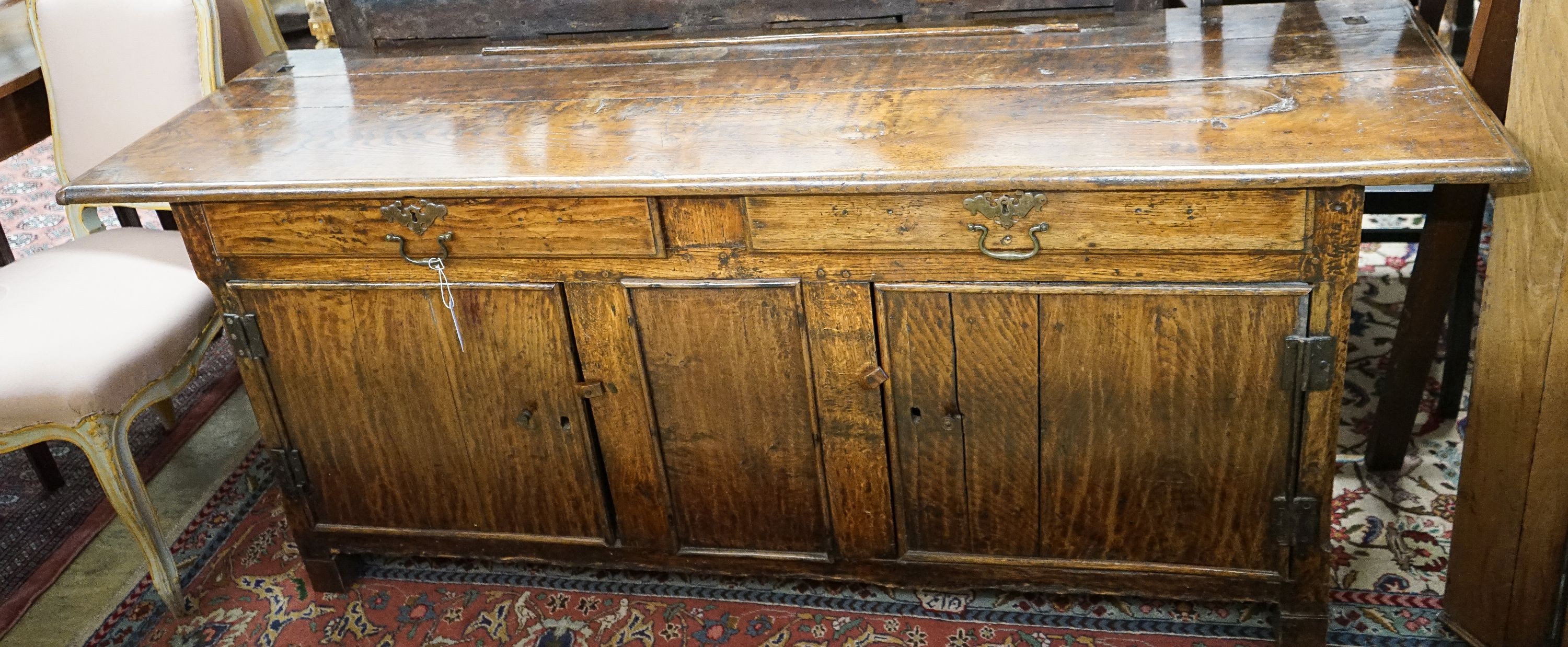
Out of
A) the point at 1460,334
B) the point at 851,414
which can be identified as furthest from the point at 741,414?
the point at 1460,334

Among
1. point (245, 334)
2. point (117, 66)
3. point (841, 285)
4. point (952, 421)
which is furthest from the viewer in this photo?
point (117, 66)

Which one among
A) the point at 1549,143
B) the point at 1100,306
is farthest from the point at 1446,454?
the point at 1100,306

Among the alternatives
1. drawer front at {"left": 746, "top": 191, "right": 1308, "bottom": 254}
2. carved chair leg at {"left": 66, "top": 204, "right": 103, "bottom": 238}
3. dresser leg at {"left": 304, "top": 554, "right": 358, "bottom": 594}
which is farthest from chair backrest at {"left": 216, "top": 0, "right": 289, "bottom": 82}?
drawer front at {"left": 746, "top": 191, "right": 1308, "bottom": 254}

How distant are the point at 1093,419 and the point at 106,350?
5.35 feet

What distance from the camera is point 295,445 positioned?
2.21m

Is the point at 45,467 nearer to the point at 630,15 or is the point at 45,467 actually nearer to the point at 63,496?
the point at 63,496

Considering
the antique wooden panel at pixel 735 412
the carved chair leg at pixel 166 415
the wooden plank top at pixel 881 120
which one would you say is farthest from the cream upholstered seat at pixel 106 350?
the antique wooden panel at pixel 735 412

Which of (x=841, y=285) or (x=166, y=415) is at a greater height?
(x=841, y=285)

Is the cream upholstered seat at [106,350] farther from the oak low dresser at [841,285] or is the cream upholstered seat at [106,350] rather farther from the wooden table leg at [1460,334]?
the wooden table leg at [1460,334]

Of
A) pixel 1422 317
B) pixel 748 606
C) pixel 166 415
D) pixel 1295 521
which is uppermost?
pixel 1422 317

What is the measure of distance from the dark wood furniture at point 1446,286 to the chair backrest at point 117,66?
7.25ft

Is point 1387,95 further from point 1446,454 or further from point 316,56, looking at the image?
point 316,56

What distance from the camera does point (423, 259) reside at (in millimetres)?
1913

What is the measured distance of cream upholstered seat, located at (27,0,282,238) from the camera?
247 centimetres
